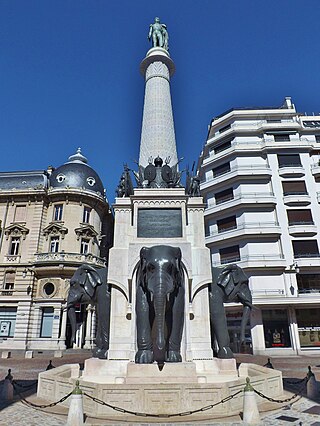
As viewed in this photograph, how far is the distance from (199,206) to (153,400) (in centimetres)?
653

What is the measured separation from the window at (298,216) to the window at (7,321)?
3116 centimetres

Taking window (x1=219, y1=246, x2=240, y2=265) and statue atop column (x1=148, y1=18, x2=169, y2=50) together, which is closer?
statue atop column (x1=148, y1=18, x2=169, y2=50)

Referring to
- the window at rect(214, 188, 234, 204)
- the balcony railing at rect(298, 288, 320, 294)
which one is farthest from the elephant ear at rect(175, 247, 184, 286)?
the window at rect(214, 188, 234, 204)

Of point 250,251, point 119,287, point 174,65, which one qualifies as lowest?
point 119,287

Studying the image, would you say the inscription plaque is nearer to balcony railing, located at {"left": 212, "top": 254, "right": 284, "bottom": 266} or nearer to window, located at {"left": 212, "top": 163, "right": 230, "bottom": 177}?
balcony railing, located at {"left": 212, "top": 254, "right": 284, "bottom": 266}

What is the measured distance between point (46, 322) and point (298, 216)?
2918 cm

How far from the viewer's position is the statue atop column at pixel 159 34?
66.8 ft

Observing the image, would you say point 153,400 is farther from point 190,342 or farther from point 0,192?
point 0,192

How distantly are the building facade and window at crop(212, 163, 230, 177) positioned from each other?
14.9 metres

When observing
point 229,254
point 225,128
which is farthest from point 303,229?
point 225,128

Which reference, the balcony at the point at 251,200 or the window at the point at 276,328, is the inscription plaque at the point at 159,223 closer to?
the window at the point at 276,328

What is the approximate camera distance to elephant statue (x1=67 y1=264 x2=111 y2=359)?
1041cm

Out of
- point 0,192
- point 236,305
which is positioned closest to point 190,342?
point 236,305

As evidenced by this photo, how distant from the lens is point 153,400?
7223 mm
